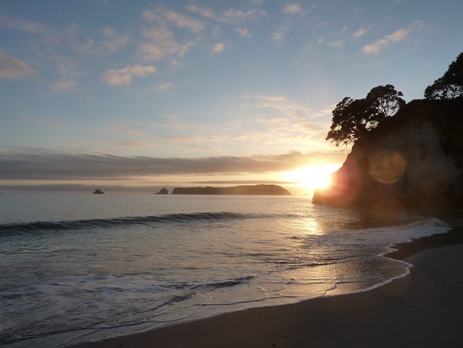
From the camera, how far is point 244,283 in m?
7.18

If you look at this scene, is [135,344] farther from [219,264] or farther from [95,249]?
[95,249]

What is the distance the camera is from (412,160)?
36.0 metres

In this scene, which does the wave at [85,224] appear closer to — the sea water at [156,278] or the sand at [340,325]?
the sea water at [156,278]

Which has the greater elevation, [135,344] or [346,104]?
[346,104]

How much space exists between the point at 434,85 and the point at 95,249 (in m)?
46.5

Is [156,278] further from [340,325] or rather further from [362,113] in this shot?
[362,113]

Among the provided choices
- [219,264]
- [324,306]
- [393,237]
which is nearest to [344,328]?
[324,306]

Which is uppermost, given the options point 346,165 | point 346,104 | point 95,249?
point 346,104

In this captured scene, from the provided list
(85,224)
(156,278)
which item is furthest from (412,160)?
(156,278)

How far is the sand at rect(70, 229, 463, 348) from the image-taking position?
3945mm

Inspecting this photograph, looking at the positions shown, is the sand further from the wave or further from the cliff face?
the cliff face

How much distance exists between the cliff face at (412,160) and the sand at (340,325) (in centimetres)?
3229

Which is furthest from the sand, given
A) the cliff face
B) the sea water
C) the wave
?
the cliff face

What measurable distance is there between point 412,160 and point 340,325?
1445 inches
